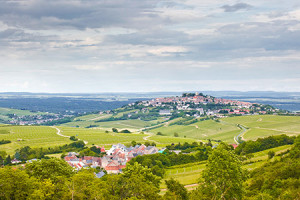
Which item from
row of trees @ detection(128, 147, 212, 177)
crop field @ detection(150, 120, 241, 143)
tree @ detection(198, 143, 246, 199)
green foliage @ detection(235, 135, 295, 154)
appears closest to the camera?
tree @ detection(198, 143, 246, 199)

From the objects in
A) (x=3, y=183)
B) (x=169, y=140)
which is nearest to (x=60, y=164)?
(x=3, y=183)

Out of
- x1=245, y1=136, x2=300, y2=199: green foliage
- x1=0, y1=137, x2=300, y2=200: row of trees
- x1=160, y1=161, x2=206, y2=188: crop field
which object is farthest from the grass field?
x1=0, y1=137, x2=300, y2=200: row of trees

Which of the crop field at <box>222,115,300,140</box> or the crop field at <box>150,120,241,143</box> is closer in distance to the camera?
the crop field at <box>222,115,300,140</box>

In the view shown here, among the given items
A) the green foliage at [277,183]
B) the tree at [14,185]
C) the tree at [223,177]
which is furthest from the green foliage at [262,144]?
the tree at [14,185]

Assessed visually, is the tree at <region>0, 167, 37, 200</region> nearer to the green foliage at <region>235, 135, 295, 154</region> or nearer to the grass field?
the grass field

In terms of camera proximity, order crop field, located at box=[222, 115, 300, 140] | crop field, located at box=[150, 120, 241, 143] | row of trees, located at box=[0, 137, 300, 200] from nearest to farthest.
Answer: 1. row of trees, located at box=[0, 137, 300, 200]
2. crop field, located at box=[222, 115, 300, 140]
3. crop field, located at box=[150, 120, 241, 143]

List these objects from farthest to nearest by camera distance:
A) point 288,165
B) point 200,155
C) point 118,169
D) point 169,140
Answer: point 169,140 < point 200,155 < point 118,169 < point 288,165

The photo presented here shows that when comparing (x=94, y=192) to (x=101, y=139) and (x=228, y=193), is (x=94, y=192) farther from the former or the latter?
(x=101, y=139)

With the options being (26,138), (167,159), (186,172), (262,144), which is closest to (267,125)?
(262,144)
